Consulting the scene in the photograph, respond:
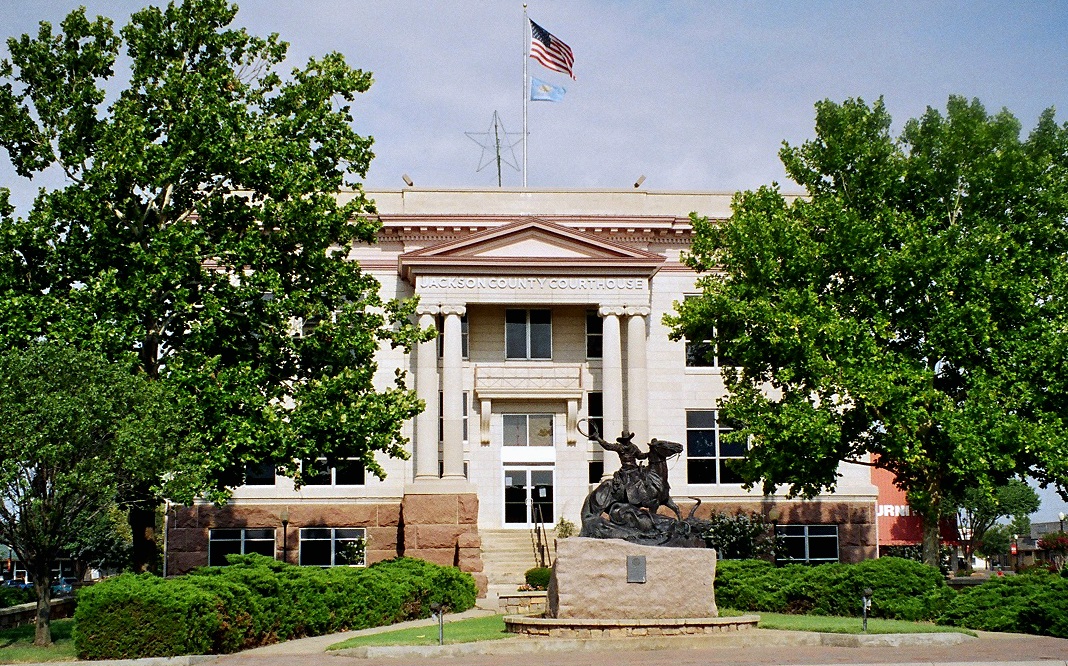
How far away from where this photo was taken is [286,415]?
3084 centimetres

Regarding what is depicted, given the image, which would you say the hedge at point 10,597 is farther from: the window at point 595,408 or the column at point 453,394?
the window at point 595,408

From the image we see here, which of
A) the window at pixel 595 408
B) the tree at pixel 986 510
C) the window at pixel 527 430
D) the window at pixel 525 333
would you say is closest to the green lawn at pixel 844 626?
the window at pixel 595 408

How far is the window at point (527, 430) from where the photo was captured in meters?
47.8

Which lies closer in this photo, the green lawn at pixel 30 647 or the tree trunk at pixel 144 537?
the green lawn at pixel 30 647

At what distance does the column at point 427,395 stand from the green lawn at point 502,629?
54.6 feet

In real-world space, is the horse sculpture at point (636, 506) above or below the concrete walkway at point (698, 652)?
above

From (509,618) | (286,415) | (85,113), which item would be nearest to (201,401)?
(286,415)

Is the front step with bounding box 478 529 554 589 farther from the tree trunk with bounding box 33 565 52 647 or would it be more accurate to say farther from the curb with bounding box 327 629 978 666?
the curb with bounding box 327 629 978 666

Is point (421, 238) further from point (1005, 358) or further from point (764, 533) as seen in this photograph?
point (1005, 358)

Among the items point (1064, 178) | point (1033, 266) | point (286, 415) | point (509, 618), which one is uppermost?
point (1064, 178)

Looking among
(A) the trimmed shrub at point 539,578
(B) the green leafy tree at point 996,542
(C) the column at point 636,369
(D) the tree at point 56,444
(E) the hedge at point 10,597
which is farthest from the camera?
(B) the green leafy tree at point 996,542

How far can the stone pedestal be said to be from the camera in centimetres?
2322

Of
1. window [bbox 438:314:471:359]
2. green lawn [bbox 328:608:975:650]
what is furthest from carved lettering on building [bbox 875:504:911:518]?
green lawn [bbox 328:608:975:650]

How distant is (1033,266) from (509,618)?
18239 millimetres
